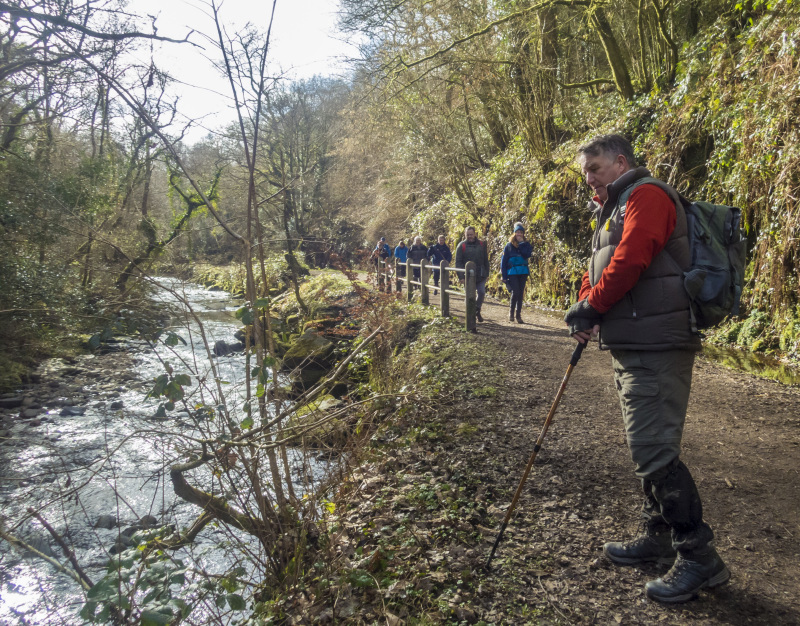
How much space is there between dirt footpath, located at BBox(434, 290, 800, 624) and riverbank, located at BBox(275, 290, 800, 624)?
1 cm

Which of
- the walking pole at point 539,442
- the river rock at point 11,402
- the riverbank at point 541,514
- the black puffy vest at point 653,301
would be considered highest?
the black puffy vest at point 653,301

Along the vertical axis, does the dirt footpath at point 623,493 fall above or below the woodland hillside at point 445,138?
below

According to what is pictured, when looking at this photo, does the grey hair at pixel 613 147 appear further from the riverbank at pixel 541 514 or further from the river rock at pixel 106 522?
the river rock at pixel 106 522

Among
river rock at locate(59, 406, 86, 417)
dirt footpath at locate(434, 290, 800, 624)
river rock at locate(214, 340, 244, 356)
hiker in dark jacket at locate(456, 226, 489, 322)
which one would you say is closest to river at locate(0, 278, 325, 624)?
river rock at locate(59, 406, 86, 417)

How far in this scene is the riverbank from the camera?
283 centimetres

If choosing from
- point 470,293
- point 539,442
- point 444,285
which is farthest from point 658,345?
point 444,285

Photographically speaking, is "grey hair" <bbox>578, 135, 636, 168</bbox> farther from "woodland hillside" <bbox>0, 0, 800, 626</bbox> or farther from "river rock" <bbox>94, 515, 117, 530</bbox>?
"river rock" <bbox>94, 515, 117, 530</bbox>

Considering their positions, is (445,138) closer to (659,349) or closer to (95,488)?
(95,488)

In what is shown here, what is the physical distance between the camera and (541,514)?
3758mm

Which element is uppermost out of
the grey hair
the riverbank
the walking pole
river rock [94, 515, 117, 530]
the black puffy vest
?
the grey hair

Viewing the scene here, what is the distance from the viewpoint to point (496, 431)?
5355 millimetres

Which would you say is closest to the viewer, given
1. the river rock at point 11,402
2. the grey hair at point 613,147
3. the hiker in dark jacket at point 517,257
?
the grey hair at point 613,147

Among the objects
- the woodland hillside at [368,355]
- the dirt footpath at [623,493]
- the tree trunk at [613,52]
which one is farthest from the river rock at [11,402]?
the tree trunk at [613,52]

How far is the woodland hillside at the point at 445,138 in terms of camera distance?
15.9ft
